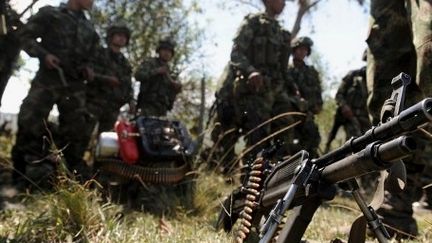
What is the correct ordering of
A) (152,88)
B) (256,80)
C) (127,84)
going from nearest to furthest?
(256,80), (127,84), (152,88)

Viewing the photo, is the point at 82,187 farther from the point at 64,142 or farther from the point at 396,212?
the point at 64,142

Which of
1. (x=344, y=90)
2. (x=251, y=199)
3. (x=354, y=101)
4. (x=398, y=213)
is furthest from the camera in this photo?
(x=344, y=90)

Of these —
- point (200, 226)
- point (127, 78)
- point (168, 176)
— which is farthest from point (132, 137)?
point (127, 78)

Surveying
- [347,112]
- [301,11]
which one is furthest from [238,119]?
[301,11]

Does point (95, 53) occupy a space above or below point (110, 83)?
above

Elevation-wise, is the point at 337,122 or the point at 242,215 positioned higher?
the point at 337,122

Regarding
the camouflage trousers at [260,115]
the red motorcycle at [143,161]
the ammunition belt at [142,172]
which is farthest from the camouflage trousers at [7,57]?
the camouflage trousers at [260,115]

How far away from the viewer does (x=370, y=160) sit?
1.61 metres

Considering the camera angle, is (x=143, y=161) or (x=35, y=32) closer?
(x=143, y=161)

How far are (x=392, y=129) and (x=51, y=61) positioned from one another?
4.32m

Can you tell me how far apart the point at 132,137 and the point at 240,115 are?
1771 mm

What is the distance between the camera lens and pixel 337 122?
349 inches

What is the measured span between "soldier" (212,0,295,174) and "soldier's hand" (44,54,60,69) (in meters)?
1.93

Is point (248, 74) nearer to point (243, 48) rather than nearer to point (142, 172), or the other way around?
point (243, 48)
